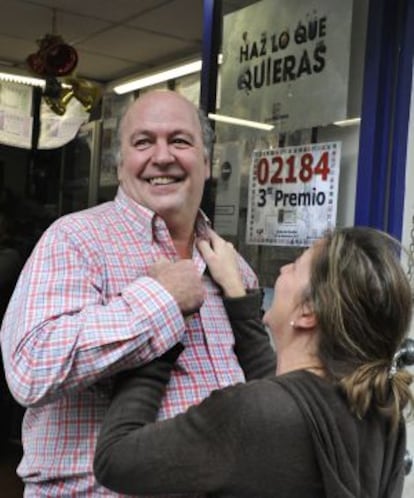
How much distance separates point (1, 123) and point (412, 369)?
→ 116 inches

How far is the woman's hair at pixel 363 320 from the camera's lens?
1222 millimetres

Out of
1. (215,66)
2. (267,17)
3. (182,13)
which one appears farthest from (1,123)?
(267,17)

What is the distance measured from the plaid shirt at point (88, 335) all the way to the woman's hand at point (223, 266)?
0.15ft

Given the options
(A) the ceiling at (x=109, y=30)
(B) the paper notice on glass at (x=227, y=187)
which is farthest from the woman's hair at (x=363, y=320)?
(A) the ceiling at (x=109, y=30)

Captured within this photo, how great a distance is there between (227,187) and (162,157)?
3.58ft

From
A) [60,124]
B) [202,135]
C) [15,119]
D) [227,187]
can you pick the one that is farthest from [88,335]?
[60,124]

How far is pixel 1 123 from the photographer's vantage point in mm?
4285

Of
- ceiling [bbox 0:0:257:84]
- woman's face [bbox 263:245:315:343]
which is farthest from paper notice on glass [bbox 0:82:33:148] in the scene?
woman's face [bbox 263:245:315:343]

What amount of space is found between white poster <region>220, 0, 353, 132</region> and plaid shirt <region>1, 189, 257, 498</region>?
1.02 m

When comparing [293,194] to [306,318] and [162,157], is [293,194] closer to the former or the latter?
[162,157]

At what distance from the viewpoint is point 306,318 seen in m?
1.30

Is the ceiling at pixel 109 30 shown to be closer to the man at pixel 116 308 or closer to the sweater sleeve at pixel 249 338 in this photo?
the man at pixel 116 308

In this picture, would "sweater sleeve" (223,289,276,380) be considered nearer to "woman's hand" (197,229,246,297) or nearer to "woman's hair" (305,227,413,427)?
"woman's hand" (197,229,246,297)

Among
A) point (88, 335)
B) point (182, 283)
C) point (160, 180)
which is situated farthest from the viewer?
point (160, 180)
